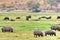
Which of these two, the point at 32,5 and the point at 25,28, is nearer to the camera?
the point at 25,28

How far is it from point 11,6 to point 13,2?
21.8 feet

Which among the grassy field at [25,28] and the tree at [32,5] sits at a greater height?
the grassy field at [25,28]

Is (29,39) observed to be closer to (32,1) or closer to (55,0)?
(32,1)

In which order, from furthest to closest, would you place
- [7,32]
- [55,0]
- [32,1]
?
[55,0] < [32,1] < [7,32]

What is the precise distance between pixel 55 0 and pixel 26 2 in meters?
22.5

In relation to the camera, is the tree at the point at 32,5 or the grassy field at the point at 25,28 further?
the tree at the point at 32,5

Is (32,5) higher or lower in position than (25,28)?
lower

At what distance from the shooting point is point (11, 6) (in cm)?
13675

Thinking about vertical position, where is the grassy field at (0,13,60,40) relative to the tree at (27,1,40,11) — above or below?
above

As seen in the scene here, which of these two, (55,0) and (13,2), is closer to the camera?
(13,2)

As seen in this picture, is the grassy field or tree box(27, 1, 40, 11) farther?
tree box(27, 1, 40, 11)

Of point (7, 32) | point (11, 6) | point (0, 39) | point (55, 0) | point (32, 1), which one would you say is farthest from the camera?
point (55, 0)

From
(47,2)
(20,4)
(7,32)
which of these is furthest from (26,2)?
(7,32)

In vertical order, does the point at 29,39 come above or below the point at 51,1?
above
